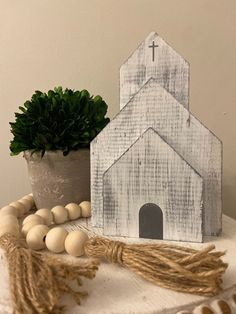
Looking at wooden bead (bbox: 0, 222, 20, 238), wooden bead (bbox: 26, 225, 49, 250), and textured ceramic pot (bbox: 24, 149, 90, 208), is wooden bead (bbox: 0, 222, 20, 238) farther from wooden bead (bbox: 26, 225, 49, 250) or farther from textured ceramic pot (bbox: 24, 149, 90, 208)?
textured ceramic pot (bbox: 24, 149, 90, 208)

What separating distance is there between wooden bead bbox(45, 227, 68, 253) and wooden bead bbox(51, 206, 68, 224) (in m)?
0.11

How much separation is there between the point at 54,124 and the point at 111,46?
32 cm

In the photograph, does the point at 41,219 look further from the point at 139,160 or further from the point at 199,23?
the point at 199,23

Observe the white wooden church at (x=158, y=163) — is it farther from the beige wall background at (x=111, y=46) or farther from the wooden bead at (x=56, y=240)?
the beige wall background at (x=111, y=46)

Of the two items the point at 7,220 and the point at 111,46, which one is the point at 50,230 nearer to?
the point at 7,220

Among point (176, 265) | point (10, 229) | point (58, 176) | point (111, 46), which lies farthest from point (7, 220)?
point (111, 46)

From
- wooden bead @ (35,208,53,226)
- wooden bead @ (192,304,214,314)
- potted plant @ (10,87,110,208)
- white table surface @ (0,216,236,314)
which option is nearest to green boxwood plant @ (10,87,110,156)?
potted plant @ (10,87,110,208)

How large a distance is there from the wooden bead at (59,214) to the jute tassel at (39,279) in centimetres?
17

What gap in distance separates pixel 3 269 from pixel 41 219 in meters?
0.12

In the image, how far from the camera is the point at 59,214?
61 cm

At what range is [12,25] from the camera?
2.87ft

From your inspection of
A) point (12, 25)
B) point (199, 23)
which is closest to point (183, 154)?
A: point (199, 23)

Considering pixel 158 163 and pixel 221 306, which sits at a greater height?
pixel 158 163

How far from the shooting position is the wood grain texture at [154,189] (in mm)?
521
